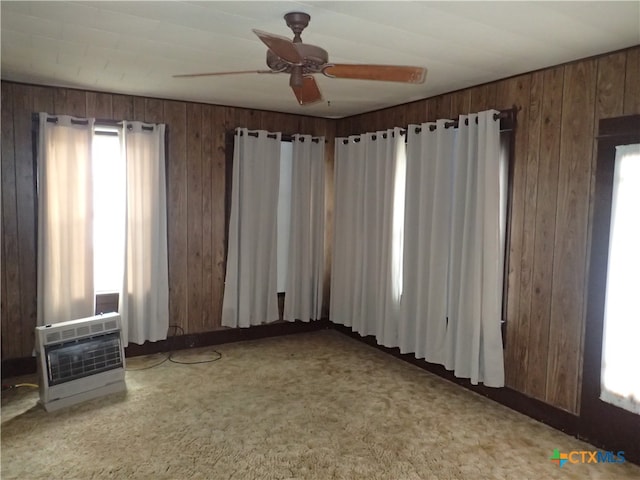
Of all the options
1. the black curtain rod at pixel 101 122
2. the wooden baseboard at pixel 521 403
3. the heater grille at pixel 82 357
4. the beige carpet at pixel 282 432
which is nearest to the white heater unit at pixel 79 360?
the heater grille at pixel 82 357

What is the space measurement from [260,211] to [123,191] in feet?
4.20

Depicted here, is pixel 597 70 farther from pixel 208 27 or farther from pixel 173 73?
pixel 173 73

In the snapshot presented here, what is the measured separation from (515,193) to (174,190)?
2.95m

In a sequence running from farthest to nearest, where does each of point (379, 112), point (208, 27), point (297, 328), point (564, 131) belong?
point (297, 328) → point (379, 112) → point (564, 131) → point (208, 27)

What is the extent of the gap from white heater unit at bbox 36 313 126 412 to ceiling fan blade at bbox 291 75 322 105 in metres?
2.27

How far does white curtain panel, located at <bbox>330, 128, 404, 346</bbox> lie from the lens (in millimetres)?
4176

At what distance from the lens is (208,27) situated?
2338mm

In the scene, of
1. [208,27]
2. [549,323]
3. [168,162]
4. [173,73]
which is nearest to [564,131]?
[549,323]

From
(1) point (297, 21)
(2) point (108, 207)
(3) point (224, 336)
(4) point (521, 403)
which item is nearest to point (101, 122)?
(2) point (108, 207)

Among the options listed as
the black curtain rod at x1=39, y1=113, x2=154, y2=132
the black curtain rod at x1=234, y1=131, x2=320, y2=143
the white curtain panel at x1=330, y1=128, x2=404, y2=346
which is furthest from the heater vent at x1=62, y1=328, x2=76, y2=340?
the white curtain panel at x1=330, y1=128, x2=404, y2=346

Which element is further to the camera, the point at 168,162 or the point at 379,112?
the point at 379,112

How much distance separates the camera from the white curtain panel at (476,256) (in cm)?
321

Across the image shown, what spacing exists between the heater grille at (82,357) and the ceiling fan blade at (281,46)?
2.60m

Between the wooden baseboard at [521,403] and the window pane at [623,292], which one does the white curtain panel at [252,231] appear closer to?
the wooden baseboard at [521,403]
